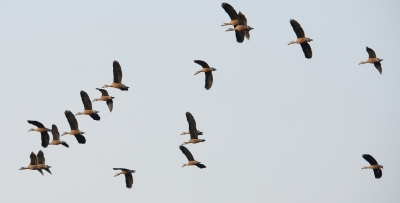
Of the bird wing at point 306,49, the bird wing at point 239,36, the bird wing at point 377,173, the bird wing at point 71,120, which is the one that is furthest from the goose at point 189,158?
the bird wing at point 377,173

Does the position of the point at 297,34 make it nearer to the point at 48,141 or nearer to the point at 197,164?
the point at 197,164

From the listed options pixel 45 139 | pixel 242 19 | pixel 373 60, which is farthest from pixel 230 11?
pixel 45 139

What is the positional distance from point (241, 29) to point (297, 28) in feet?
12.3

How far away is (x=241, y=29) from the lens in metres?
76.9

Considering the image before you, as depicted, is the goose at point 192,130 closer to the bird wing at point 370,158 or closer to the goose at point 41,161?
the goose at point 41,161

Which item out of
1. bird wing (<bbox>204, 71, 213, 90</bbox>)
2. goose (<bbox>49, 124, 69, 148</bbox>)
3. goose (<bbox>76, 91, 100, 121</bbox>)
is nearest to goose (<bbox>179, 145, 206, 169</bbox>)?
bird wing (<bbox>204, 71, 213, 90</bbox>)

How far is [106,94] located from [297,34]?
1372 centimetres

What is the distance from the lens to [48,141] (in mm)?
80688

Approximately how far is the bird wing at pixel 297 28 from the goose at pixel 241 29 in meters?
3.06

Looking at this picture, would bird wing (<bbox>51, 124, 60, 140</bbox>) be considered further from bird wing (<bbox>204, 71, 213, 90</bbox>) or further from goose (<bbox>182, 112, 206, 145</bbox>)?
bird wing (<bbox>204, 71, 213, 90</bbox>)

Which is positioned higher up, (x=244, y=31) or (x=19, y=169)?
(x=244, y=31)

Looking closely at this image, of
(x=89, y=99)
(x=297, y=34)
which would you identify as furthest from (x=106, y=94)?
(x=297, y=34)

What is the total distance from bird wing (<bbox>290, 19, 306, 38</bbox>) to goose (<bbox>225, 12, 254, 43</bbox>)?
10.0 ft

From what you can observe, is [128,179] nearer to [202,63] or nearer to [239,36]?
[202,63]
